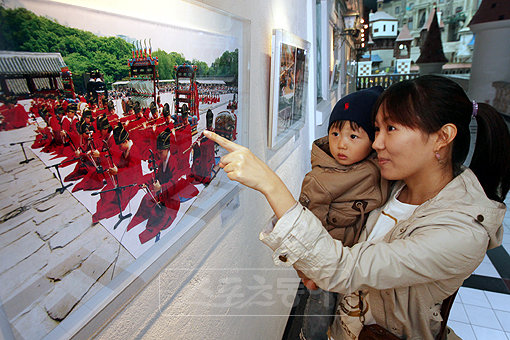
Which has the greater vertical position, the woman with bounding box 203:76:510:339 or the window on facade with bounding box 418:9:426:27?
the window on facade with bounding box 418:9:426:27

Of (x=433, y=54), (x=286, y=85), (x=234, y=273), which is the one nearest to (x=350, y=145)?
(x=286, y=85)

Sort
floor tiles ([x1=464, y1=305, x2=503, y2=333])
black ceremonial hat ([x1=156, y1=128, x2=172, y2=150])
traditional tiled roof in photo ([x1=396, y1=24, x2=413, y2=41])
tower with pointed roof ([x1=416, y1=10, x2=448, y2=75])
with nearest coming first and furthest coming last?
1. black ceremonial hat ([x1=156, y1=128, x2=172, y2=150])
2. floor tiles ([x1=464, y1=305, x2=503, y2=333])
3. tower with pointed roof ([x1=416, y1=10, x2=448, y2=75])
4. traditional tiled roof in photo ([x1=396, y1=24, x2=413, y2=41])

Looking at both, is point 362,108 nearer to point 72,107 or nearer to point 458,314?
point 72,107

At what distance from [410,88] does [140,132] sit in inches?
37.4

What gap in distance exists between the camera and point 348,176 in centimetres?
141

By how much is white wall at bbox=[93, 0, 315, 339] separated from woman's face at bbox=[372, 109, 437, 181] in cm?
71

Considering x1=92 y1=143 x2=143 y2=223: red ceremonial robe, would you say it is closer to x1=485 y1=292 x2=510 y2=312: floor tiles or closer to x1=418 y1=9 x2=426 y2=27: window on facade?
x1=485 y1=292 x2=510 y2=312: floor tiles

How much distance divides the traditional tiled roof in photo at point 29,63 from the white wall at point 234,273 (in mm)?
348

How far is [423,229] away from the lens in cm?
95

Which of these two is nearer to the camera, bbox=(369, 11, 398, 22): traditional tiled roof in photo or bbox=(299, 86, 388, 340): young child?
bbox=(299, 86, 388, 340): young child

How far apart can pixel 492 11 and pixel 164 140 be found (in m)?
8.99

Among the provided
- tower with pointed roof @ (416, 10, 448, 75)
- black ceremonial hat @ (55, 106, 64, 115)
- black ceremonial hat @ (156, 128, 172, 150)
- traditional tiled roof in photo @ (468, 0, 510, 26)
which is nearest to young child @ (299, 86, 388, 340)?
black ceremonial hat @ (156, 128, 172, 150)

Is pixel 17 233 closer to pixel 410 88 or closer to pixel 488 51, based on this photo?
pixel 410 88

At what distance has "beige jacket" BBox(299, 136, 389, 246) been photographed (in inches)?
55.3
